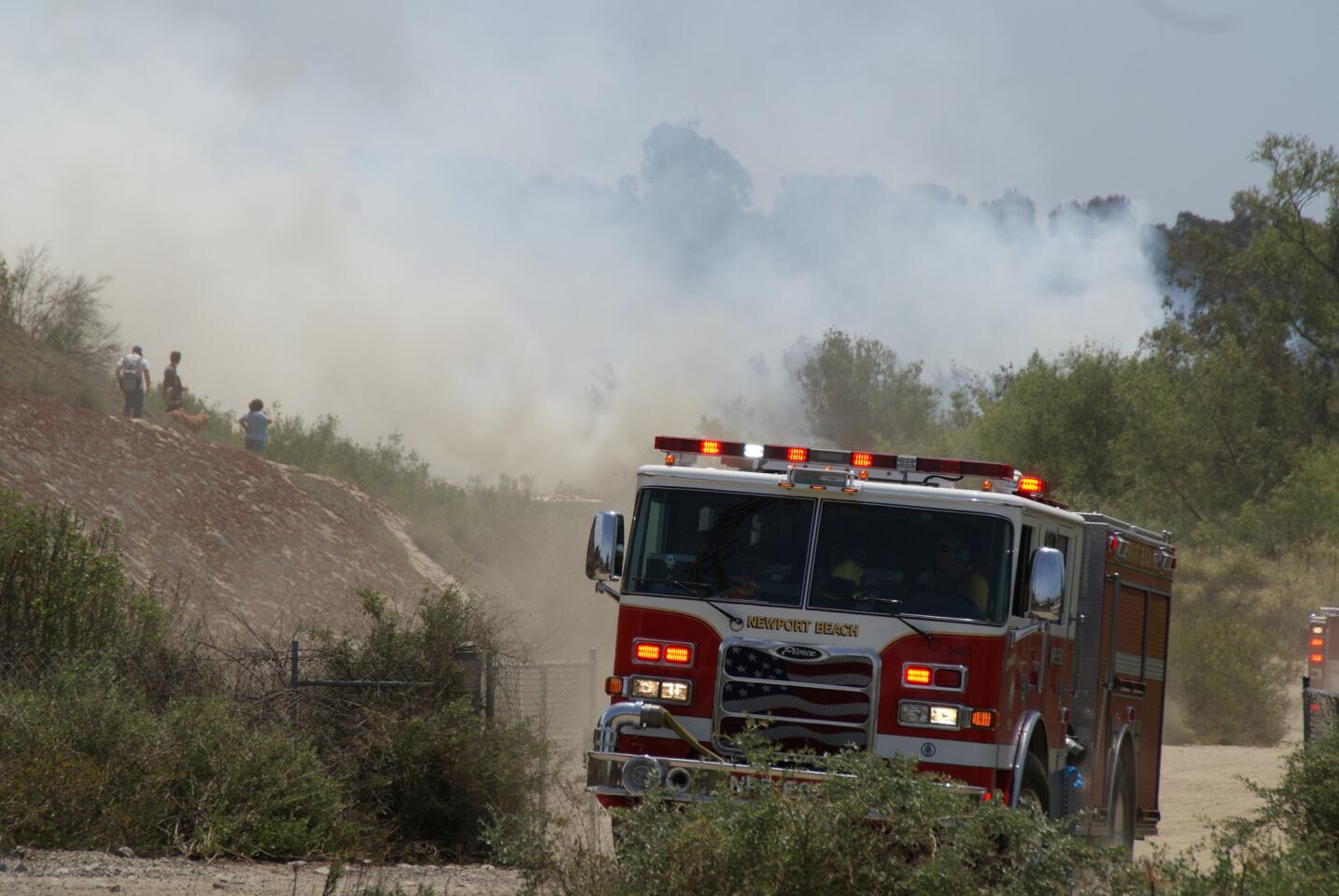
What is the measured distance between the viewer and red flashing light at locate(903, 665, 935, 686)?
28.8 feet

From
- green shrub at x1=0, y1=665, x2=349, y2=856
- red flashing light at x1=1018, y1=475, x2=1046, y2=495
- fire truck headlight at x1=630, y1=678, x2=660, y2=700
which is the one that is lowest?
green shrub at x1=0, y1=665, x2=349, y2=856

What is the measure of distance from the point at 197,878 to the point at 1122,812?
706 cm

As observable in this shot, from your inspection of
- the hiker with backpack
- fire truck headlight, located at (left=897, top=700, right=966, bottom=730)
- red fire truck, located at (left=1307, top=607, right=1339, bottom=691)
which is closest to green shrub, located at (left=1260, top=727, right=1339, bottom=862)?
fire truck headlight, located at (left=897, top=700, right=966, bottom=730)

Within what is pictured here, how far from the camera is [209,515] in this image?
85.3 feet

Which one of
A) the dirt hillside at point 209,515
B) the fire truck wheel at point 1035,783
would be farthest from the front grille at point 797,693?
the dirt hillside at point 209,515

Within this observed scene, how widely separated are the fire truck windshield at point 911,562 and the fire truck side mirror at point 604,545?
48.6 inches

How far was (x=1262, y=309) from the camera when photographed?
52219mm

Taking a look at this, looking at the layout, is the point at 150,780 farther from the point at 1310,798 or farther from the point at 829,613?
the point at 1310,798

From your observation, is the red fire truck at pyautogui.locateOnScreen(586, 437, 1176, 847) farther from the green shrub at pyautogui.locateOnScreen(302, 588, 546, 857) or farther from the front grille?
the green shrub at pyautogui.locateOnScreen(302, 588, 546, 857)

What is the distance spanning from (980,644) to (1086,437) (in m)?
42.1

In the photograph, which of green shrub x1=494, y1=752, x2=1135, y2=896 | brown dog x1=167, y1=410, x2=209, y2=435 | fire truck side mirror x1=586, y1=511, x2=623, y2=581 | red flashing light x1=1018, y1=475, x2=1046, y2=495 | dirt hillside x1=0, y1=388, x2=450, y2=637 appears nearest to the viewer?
green shrub x1=494, y1=752, x2=1135, y2=896

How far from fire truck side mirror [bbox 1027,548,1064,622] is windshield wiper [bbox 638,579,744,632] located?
1729 mm

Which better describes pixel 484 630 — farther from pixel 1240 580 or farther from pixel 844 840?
pixel 1240 580

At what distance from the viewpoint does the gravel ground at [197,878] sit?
762 cm
